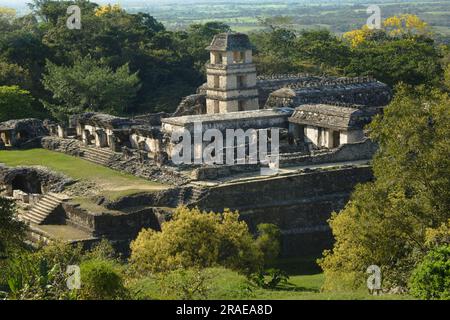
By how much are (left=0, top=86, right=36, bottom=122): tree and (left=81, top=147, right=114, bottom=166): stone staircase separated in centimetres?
720

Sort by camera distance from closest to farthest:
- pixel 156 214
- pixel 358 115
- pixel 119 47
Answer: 1. pixel 156 214
2. pixel 358 115
3. pixel 119 47

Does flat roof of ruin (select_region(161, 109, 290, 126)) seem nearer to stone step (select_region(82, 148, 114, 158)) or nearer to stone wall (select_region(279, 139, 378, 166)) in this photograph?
stone step (select_region(82, 148, 114, 158))

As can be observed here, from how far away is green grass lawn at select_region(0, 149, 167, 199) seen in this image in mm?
29891

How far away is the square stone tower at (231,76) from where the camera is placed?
40125 mm

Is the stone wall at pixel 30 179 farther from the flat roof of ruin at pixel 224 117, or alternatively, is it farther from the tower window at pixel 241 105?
the tower window at pixel 241 105

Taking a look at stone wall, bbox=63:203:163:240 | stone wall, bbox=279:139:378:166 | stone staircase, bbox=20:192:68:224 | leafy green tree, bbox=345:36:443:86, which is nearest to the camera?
stone wall, bbox=63:203:163:240

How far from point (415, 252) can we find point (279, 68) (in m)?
33.0

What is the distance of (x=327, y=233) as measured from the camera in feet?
97.5

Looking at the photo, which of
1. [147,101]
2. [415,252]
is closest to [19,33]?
[147,101]

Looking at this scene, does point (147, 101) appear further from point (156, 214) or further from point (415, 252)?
point (415, 252)

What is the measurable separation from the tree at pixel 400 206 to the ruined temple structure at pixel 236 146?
6.52 metres

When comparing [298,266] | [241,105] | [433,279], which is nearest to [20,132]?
[241,105]

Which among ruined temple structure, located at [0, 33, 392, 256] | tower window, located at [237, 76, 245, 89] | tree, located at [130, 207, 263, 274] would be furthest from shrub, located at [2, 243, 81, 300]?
tower window, located at [237, 76, 245, 89]

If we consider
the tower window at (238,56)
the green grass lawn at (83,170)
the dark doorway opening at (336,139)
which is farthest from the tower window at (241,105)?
the green grass lawn at (83,170)
